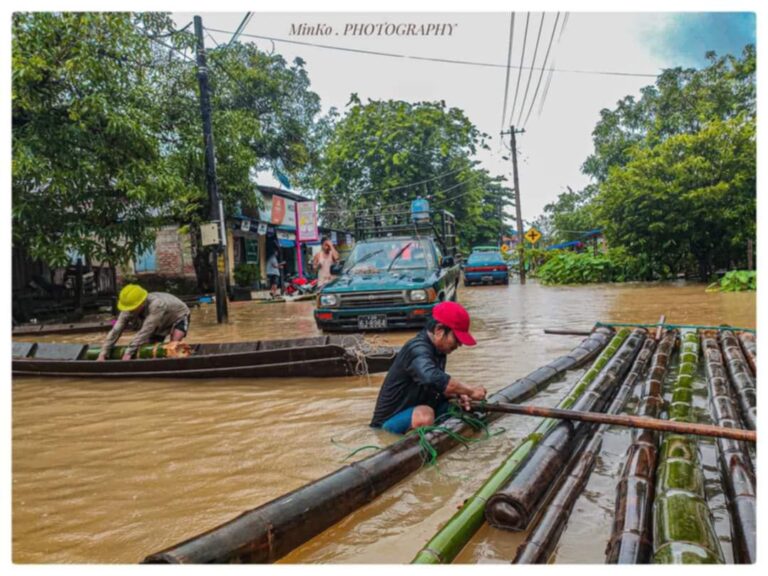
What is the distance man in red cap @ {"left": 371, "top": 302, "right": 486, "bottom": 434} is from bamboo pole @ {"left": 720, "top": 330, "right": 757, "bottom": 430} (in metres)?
1.87

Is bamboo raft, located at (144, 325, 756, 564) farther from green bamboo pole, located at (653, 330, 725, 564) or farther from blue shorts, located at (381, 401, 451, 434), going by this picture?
blue shorts, located at (381, 401, 451, 434)

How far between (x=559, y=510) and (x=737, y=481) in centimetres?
97

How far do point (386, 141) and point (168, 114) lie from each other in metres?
9.61

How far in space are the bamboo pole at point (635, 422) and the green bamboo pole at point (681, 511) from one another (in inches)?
5.5

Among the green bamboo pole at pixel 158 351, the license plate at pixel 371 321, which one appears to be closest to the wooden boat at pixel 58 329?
the green bamboo pole at pixel 158 351

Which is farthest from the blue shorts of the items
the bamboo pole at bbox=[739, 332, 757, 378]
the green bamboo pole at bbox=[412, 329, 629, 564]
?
the bamboo pole at bbox=[739, 332, 757, 378]

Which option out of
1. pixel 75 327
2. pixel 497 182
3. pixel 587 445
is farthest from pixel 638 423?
pixel 497 182

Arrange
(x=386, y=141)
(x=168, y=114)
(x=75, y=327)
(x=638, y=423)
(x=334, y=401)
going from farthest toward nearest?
(x=386, y=141) → (x=168, y=114) → (x=75, y=327) → (x=334, y=401) → (x=638, y=423)

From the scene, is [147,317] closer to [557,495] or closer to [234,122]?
[557,495]

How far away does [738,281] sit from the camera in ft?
44.5

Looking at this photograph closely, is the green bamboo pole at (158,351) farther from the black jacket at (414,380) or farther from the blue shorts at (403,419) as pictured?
the blue shorts at (403,419)

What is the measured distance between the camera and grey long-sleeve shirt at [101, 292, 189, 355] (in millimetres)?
6344

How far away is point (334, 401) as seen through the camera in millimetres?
5211

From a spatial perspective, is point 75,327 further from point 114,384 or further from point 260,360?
point 260,360
